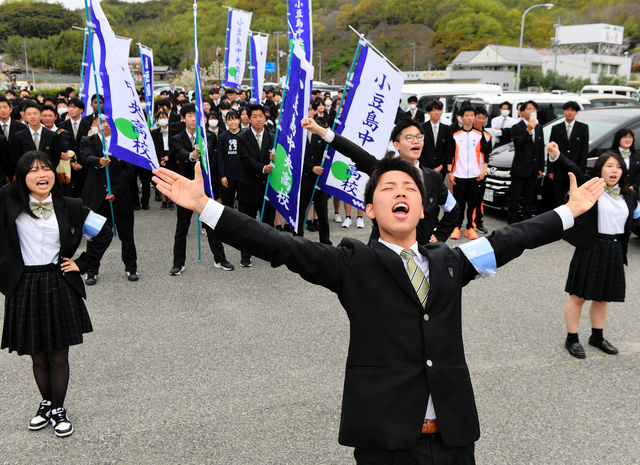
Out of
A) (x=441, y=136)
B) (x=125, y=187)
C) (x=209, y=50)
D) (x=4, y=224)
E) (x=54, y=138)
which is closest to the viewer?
(x=4, y=224)

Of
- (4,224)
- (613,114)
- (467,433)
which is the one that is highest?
(613,114)

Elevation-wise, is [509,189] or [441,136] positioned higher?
[441,136]

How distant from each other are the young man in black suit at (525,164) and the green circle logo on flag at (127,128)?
5.32 meters

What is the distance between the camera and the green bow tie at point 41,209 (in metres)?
3.14

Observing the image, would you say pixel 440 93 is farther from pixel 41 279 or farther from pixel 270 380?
pixel 41 279

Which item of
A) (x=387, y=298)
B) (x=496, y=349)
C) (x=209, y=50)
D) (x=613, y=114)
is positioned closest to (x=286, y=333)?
(x=496, y=349)

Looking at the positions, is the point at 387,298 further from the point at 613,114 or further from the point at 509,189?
the point at 613,114

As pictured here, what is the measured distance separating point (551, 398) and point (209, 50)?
9138 centimetres

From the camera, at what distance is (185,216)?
6.10m

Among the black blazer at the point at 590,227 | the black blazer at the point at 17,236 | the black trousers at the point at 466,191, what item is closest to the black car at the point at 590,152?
the black trousers at the point at 466,191

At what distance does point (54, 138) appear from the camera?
6.56m

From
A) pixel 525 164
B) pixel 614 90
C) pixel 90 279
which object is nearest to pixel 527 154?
pixel 525 164

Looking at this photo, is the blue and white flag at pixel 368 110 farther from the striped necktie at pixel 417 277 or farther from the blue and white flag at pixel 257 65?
the blue and white flag at pixel 257 65

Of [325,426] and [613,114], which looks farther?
[613,114]
